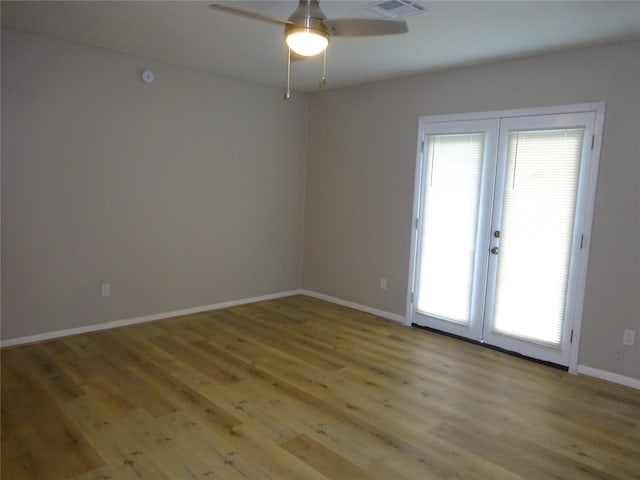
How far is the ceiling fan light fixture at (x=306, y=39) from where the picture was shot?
7.40ft

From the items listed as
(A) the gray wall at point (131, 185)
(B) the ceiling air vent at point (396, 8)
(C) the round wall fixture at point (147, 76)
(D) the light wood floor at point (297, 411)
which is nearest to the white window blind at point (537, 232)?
(D) the light wood floor at point (297, 411)

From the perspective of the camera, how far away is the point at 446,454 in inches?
95.2

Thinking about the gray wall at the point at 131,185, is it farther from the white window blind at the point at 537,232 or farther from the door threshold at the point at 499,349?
the white window blind at the point at 537,232

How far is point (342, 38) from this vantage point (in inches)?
134

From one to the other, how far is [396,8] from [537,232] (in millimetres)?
2188

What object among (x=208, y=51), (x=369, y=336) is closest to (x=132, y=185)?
(x=208, y=51)

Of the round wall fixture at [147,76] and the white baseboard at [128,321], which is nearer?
the white baseboard at [128,321]

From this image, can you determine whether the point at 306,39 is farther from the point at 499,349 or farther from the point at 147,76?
the point at 499,349

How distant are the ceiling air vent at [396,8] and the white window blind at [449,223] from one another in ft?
5.26

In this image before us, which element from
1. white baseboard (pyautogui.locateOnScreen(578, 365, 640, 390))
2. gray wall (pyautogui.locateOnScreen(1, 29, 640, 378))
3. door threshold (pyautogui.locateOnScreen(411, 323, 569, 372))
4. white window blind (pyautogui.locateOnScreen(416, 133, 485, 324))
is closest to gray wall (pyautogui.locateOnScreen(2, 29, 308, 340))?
gray wall (pyautogui.locateOnScreen(1, 29, 640, 378))

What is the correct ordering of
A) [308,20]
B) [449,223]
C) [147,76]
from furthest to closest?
[449,223] → [147,76] → [308,20]

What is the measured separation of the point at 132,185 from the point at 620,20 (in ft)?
13.4

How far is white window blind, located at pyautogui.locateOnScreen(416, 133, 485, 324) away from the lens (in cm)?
417

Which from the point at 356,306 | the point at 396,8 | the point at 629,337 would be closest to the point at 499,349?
the point at 629,337
